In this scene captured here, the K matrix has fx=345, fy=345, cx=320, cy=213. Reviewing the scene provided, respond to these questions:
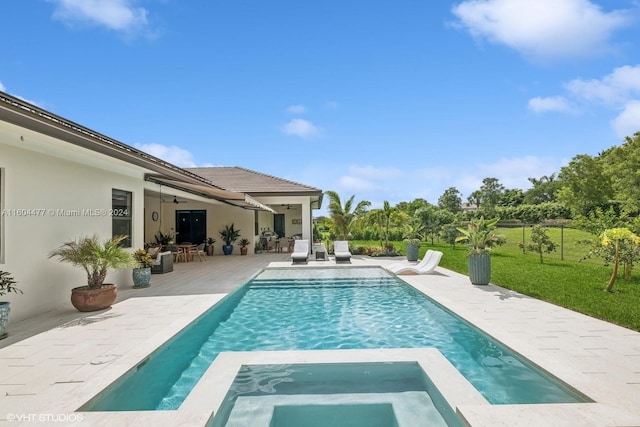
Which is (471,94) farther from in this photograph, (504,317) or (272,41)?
(504,317)

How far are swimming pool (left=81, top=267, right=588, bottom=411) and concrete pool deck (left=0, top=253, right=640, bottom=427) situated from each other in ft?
0.67

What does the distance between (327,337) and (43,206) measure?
6.76 m

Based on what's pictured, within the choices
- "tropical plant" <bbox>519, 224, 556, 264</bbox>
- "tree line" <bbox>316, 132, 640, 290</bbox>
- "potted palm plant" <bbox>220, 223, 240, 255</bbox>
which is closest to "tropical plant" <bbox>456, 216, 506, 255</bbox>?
"tree line" <bbox>316, 132, 640, 290</bbox>

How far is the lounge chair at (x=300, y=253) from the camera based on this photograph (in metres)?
16.1

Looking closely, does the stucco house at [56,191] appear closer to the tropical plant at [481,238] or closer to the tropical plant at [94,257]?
the tropical plant at [94,257]

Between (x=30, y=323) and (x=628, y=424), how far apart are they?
899cm

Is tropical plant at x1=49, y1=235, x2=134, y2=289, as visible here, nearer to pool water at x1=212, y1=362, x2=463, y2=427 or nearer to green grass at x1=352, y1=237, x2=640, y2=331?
pool water at x1=212, y1=362, x2=463, y2=427

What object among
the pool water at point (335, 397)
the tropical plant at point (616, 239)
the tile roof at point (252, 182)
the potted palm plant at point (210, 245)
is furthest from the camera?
the potted palm plant at point (210, 245)

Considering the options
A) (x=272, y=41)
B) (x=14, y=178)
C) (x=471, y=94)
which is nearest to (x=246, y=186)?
(x=272, y=41)

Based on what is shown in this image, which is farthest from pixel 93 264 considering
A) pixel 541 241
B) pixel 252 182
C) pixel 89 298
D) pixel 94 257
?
pixel 541 241

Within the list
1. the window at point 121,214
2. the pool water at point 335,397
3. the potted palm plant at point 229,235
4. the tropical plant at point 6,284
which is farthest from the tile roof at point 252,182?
the pool water at point 335,397

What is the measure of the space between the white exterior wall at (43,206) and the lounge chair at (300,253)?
8368 millimetres

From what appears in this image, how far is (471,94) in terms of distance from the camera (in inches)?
604

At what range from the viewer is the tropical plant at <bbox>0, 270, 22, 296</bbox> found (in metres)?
5.88
